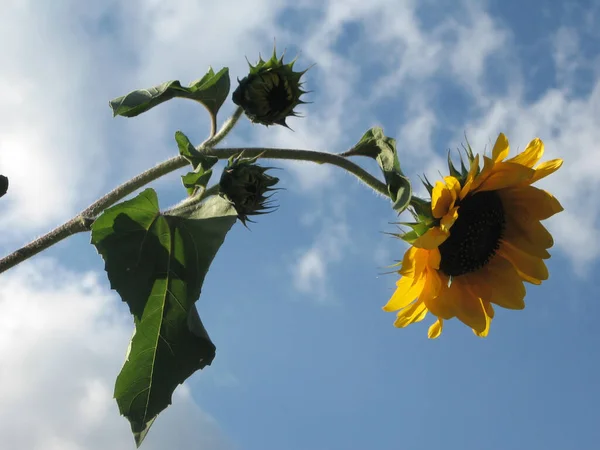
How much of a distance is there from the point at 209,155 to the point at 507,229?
121 centimetres

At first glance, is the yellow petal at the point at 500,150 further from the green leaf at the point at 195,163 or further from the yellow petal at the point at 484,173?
the green leaf at the point at 195,163

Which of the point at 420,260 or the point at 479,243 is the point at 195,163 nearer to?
the point at 420,260

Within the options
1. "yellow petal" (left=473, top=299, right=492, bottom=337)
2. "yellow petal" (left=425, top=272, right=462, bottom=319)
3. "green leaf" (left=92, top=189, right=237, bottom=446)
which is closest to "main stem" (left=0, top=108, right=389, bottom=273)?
"green leaf" (left=92, top=189, right=237, bottom=446)

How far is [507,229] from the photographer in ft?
9.26

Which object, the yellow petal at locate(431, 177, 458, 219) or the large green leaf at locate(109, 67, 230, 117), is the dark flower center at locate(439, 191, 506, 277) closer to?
the yellow petal at locate(431, 177, 458, 219)

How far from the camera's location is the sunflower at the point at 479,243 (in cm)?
252

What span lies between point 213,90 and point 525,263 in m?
1.37

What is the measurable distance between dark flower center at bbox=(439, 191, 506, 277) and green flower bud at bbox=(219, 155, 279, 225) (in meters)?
0.77

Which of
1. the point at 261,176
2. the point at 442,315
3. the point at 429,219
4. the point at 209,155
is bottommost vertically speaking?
the point at 442,315

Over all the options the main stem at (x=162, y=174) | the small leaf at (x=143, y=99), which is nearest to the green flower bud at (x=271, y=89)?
the main stem at (x=162, y=174)

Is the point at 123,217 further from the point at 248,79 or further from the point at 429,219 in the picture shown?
the point at 429,219

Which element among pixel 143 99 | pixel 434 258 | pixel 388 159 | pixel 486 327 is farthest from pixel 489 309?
pixel 143 99

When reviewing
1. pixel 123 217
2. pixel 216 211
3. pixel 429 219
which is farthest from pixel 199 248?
pixel 429 219

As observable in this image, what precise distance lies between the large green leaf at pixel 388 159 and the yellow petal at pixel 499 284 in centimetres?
61
